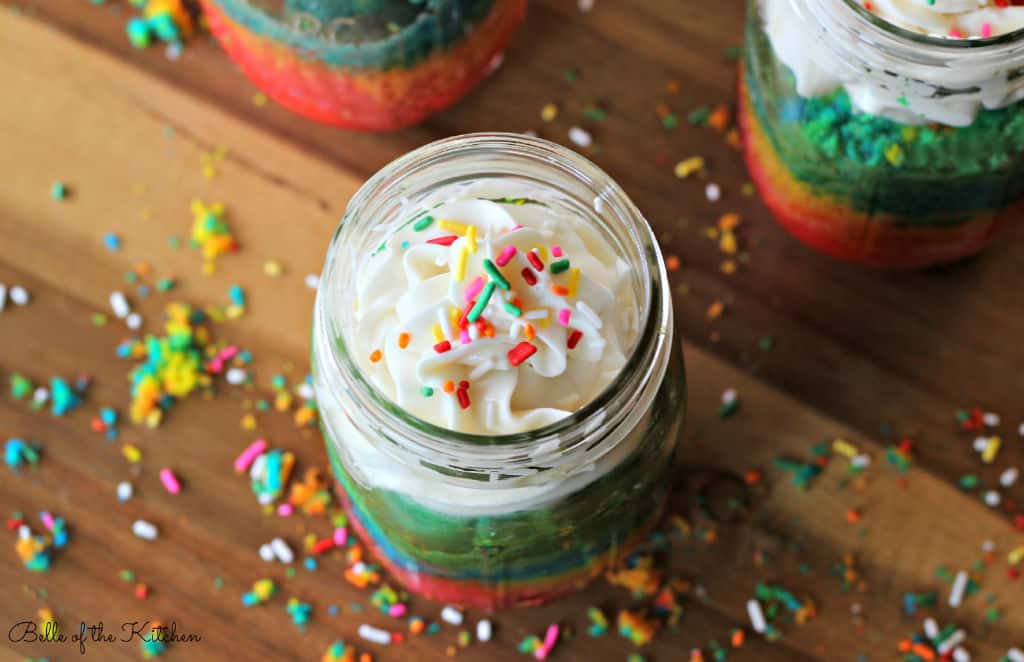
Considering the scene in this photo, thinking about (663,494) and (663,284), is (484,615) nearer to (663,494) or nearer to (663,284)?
(663,494)

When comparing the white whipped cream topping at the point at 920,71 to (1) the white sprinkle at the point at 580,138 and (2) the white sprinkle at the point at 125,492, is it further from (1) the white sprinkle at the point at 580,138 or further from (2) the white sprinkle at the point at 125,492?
A: (2) the white sprinkle at the point at 125,492

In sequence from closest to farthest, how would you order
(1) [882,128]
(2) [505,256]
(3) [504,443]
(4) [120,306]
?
1. (3) [504,443]
2. (2) [505,256]
3. (1) [882,128]
4. (4) [120,306]

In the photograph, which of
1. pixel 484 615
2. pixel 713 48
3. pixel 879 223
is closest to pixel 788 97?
pixel 879 223

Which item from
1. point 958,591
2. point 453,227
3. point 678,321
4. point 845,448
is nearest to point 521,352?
point 453,227

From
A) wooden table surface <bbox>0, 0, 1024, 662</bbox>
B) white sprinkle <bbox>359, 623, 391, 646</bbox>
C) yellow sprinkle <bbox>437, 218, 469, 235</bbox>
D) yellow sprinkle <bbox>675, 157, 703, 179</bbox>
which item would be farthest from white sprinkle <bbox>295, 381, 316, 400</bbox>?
yellow sprinkle <bbox>675, 157, 703, 179</bbox>

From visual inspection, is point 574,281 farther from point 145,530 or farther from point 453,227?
point 145,530

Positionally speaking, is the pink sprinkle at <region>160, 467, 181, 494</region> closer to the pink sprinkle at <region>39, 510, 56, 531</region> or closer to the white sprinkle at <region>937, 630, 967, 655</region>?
the pink sprinkle at <region>39, 510, 56, 531</region>
